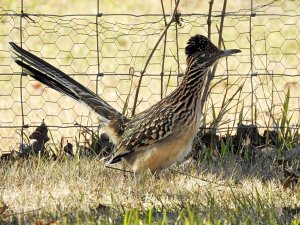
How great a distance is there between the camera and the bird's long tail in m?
7.55

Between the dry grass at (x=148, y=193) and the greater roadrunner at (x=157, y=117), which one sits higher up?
the greater roadrunner at (x=157, y=117)

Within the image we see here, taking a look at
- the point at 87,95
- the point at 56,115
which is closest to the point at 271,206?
the point at 87,95

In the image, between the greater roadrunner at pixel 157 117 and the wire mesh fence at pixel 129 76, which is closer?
the greater roadrunner at pixel 157 117

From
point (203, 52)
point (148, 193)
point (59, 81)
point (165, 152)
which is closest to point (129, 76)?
point (59, 81)

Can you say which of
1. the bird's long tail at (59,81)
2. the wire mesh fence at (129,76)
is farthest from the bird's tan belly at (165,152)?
the wire mesh fence at (129,76)

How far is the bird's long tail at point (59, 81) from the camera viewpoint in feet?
24.8

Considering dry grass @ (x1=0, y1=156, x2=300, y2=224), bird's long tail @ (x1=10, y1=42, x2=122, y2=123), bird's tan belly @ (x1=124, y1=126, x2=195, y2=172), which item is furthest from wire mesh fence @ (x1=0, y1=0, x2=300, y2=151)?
bird's tan belly @ (x1=124, y1=126, x2=195, y2=172)

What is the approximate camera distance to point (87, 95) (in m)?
7.68

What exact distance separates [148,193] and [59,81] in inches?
49.9

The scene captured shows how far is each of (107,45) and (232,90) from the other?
184 centimetres

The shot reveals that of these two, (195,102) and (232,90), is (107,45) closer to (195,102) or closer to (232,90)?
(232,90)

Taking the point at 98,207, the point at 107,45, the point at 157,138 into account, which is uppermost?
the point at 107,45

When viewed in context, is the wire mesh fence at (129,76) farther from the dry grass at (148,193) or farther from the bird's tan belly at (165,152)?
the bird's tan belly at (165,152)

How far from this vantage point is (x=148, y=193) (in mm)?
6883
